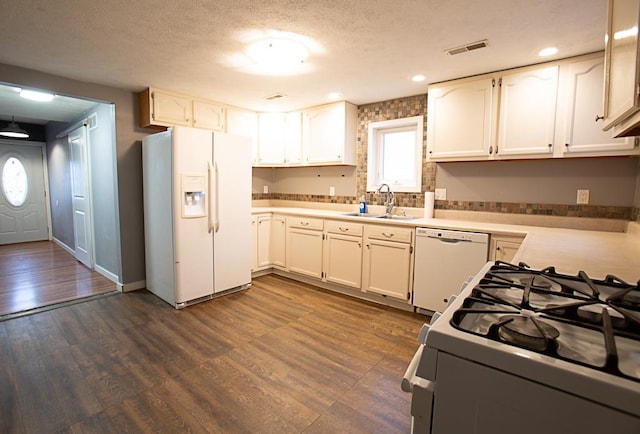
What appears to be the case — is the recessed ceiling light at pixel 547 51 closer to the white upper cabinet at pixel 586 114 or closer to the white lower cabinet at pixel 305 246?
the white upper cabinet at pixel 586 114

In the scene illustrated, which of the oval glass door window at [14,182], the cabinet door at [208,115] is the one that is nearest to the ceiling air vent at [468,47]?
the cabinet door at [208,115]

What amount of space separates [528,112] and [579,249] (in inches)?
55.1

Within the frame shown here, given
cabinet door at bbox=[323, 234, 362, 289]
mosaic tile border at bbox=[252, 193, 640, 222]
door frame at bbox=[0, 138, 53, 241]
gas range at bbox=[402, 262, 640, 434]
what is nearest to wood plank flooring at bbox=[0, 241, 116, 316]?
door frame at bbox=[0, 138, 53, 241]

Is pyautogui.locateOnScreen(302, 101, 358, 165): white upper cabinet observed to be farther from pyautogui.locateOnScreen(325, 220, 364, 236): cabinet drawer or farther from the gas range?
the gas range

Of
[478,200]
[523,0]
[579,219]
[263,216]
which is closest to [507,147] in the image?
[478,200]

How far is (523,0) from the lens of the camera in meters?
1.78

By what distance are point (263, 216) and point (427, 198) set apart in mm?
2082

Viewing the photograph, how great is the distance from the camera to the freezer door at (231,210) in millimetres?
3383

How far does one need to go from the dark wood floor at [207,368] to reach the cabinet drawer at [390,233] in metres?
0.74

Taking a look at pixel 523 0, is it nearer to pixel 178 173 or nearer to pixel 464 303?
pixel 464 303

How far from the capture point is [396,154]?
3895mm

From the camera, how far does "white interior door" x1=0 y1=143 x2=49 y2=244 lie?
243 inches

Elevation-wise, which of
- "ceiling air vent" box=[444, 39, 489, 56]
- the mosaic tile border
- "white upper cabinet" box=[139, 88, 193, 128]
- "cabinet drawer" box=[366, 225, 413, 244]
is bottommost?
"cabinet drawer" box=[366, 225, 413, 244]

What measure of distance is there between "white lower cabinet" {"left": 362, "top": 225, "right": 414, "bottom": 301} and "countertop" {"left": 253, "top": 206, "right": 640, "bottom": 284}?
25cm
